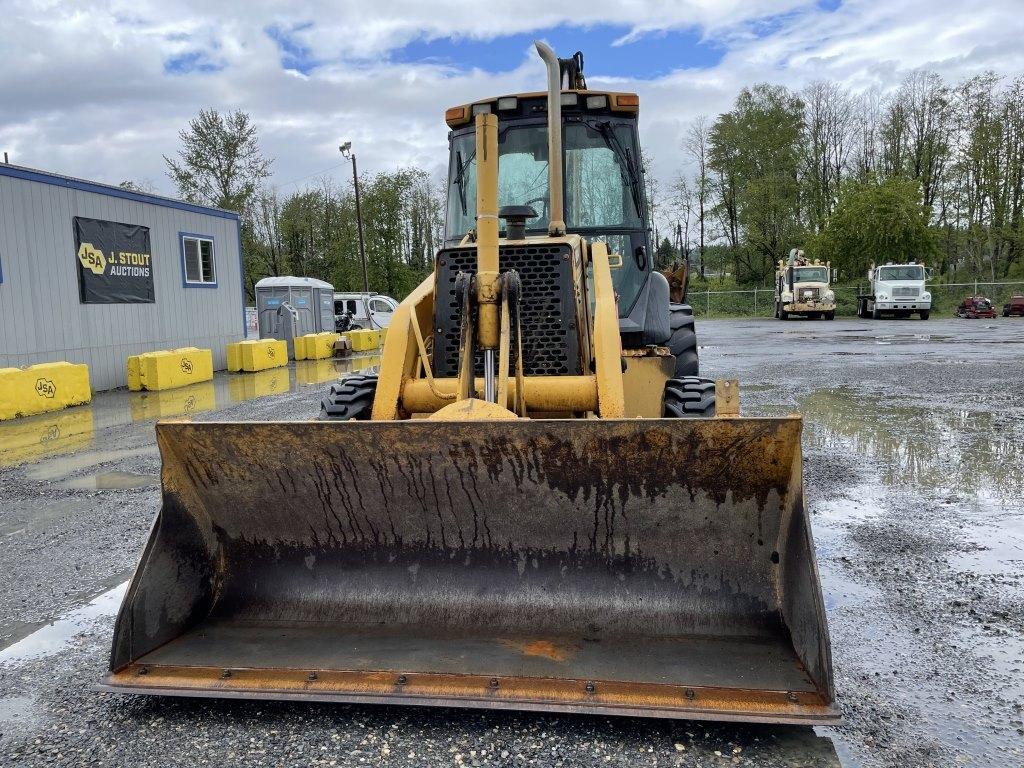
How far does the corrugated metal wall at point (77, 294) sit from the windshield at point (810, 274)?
25915 millimetres

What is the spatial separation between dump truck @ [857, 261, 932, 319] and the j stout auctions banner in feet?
96.1

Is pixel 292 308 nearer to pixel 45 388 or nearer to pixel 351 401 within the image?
pixel 45 388

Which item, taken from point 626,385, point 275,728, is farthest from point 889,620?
point 275,728

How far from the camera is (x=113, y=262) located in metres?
14.7

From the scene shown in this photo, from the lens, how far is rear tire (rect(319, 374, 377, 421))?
4.88 metres

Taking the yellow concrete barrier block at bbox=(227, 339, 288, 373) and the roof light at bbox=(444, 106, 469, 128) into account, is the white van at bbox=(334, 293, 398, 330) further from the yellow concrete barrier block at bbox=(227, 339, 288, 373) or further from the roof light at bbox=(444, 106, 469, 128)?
the roof light at bbox=(444, 106, 469, 128)

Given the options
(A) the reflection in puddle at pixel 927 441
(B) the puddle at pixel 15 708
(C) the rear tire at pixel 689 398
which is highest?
(C) the rear tire at pixel 689 398

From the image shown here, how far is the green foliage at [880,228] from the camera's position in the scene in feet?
124

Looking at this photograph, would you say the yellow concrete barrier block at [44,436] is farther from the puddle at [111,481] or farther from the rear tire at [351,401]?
the rear tire at [351,401]

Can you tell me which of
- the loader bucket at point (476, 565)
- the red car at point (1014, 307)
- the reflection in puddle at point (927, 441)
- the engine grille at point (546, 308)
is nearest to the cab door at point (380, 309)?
the reflection in puddle at point (927, 441)

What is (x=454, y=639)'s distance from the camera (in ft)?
10.2

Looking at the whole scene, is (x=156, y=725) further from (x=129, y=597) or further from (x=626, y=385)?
(x=626, y=385)

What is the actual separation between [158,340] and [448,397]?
13.7m

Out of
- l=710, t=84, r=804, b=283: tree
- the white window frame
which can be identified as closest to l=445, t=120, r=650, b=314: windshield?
the white window frame
